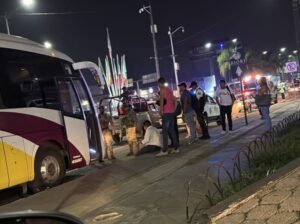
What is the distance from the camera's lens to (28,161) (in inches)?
390

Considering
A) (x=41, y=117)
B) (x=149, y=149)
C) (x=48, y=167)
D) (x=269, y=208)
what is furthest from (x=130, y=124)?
(x=269, y=208)

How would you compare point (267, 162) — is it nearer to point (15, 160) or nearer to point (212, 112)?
point (15, 160)

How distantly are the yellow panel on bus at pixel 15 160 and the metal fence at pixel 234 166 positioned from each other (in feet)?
10.5

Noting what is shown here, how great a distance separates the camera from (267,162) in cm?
888

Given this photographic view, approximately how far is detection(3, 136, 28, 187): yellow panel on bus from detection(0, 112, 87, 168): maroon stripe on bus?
0.62 feet

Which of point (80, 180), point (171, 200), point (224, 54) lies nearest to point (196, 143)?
point (80, 180)

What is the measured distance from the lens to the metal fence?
7.53 meters

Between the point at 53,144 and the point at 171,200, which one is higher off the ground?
the point at 53,144

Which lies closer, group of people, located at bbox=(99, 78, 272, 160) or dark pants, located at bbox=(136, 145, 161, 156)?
group of people, located at bbox=(99, 78, 272, 160)

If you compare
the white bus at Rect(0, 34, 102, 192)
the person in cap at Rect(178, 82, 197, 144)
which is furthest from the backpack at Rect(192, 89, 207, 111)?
the white bus at Rect(0, 34, 102, 192)

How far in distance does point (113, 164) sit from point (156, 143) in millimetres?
1556

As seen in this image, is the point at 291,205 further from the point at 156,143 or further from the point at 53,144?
the point at 156,143

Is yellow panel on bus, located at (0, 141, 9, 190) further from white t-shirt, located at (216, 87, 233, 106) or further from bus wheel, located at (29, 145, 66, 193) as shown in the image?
white t-shirt, located at (216, 87, 233, 106)

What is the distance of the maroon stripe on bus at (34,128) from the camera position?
958cm
